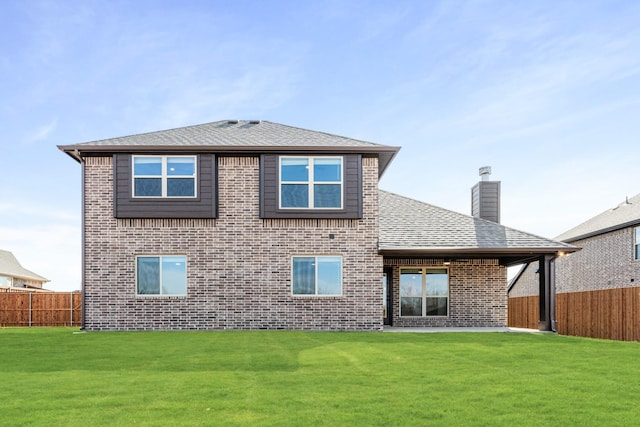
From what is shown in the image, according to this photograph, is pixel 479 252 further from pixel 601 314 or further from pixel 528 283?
pixel 528 283

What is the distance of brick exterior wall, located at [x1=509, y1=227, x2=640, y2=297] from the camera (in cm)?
2400

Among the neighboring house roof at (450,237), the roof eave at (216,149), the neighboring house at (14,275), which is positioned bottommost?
the neighboring house at (14,275)

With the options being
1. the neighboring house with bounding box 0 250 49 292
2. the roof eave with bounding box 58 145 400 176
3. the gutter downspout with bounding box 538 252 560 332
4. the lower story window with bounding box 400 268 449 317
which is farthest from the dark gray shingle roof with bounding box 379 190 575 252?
the neighboring house with bounding box 0 250 49 292

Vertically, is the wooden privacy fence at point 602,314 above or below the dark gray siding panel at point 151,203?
below

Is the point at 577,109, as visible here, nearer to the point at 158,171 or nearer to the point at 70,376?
the point at 158,171

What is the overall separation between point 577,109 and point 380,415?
14.9 metres

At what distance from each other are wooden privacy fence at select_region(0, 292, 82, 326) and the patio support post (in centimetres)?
1809

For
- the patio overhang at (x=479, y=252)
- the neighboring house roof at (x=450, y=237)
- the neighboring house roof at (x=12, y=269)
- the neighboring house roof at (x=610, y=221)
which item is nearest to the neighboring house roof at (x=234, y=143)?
the neighboring house roof at (x=450, y=237)

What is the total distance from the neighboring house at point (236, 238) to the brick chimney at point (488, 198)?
131 inches

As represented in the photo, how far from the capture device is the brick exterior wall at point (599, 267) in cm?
2400

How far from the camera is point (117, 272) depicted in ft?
52.7

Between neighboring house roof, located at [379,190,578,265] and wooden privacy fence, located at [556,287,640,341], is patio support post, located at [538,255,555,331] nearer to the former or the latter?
neighboring house roof, located at [379,190,578,265]

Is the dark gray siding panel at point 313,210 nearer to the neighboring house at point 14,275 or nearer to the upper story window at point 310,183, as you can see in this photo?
the upper story window at point 310,183

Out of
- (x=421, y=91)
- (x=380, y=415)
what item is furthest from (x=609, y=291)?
(x=380, y=415)
